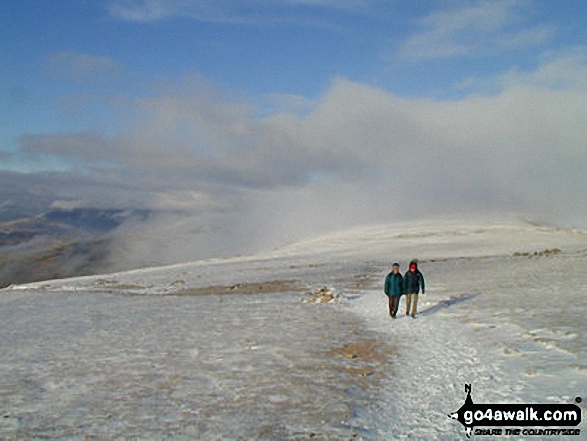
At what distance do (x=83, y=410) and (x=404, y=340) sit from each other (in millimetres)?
9060

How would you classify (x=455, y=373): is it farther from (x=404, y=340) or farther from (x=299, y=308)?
(x=299, y=308)

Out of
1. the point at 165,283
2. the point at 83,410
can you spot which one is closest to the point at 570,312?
the point at 83,410

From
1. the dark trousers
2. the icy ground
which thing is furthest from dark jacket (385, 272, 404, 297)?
the icy ground

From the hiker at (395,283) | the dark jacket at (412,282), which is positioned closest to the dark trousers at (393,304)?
the hiker at (395,283)

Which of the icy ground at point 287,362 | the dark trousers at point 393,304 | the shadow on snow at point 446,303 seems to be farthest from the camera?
the shadow on snow at point 446,303

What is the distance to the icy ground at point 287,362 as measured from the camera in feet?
27.2

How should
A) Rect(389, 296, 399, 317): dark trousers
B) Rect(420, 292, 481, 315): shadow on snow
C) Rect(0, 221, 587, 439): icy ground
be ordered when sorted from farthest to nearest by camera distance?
1. Rect(420, 292, 481, 315): shadow on snow
2. Rect(389, 296, 399, 317): dark trousers
3. Rect(0, 221, 587, 439): icy ground

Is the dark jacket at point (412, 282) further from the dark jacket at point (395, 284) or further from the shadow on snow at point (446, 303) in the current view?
the shadow on snow at point (446, 303)

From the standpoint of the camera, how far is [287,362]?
12.0 meters

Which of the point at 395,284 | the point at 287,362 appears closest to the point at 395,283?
the point at 395,284

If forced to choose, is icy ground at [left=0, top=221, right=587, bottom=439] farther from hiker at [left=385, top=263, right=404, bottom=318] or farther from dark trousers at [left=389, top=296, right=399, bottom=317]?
hiker at [left=385, top=263, right=404, bottom=318]

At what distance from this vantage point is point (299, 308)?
2147 cm

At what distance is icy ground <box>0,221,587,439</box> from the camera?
27.2 ft

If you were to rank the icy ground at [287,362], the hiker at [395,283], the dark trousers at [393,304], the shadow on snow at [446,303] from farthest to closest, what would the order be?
1. the shadow on snow at [446,303]
2. the dark trousers at [393,304]
3. the hiker at [395,283]
4. the icy ground at [287,362]
